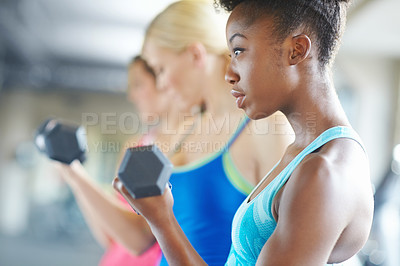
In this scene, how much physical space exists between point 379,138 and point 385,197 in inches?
54.2

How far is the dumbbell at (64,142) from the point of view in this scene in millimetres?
902

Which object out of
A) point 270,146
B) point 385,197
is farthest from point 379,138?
point 270,146

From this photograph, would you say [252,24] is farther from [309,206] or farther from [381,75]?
[381,75]

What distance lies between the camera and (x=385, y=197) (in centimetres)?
257

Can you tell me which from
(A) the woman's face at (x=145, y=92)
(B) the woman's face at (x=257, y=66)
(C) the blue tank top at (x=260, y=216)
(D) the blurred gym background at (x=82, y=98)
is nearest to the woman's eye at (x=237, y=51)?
(B) the woman's face at (x=257, y=66)

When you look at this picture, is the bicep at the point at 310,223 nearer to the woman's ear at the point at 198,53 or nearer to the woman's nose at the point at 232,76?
the woman's nose at the point at 232,76

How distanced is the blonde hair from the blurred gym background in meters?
1.25

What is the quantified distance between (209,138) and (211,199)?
115mm

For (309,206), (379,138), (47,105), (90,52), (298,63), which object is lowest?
(47,105)

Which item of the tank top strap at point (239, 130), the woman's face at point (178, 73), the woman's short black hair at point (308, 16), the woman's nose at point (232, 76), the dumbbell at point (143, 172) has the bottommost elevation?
the tank top strap at point (239, 130)

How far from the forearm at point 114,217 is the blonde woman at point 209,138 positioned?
227 millimetres

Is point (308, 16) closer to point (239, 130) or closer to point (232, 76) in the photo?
point (232, 76)

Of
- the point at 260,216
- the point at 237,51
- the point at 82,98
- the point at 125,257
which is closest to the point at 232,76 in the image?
the point at 237,51

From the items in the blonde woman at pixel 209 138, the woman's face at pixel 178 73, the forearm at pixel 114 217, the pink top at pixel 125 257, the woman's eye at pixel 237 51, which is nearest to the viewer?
the woman's eye at pixel 237 51
